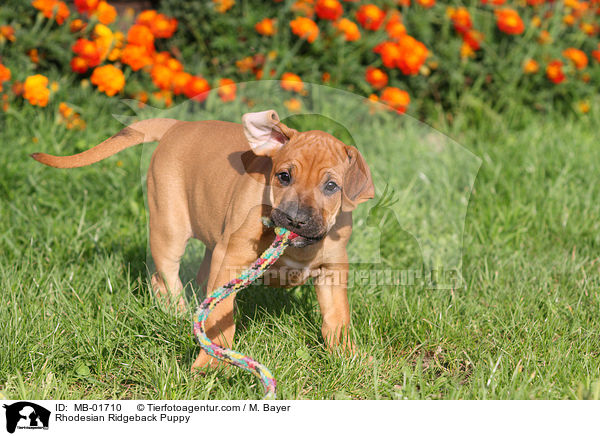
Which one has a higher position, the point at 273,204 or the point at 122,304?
the point at 273,204

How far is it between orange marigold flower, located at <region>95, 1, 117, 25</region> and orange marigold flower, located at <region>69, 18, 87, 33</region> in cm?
17

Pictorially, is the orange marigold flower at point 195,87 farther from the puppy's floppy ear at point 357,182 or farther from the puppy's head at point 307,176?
the puppy's floppy ear at point 357,182

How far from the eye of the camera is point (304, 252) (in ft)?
8.36

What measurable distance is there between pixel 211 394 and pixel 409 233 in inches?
68.4

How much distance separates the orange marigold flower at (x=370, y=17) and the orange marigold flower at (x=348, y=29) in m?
0.10

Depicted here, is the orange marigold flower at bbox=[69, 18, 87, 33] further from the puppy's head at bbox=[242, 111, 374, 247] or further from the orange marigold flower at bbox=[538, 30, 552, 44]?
the orange marigold flower at bbox=[538, 30, 552, 44]

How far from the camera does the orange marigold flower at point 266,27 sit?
502 centimetres

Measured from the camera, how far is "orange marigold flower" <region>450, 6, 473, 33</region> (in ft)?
18.2

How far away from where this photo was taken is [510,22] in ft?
18.1

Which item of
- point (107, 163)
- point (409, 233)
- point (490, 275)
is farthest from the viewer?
point (107, 163)

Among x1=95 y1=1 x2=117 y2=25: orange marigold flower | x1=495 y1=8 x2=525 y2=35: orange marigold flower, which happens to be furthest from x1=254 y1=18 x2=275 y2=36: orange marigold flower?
x1=495 y1=8 x2=525 y2=35: orange marigold flower
